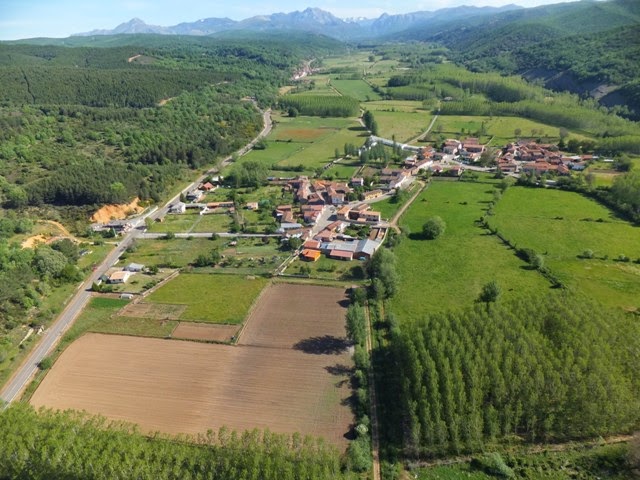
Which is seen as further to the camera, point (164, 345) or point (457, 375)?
point (164, 345)

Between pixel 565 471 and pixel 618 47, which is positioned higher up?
pixel 618 47

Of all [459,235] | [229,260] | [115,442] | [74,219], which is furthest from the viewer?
[74,219]

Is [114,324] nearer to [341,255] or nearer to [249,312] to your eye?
[249,312]

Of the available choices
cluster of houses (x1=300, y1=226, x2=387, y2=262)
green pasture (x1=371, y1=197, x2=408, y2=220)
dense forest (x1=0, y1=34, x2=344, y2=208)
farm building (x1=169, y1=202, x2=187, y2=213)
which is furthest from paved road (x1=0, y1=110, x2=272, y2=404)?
green pasture (x1=371, y1=197, x2=408, y2=220)

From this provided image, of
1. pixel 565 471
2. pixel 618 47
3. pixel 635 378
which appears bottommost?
pixel 565 471

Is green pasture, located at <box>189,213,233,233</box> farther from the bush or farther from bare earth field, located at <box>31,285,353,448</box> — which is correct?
the bush

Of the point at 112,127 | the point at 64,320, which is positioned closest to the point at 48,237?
the point at 64,320

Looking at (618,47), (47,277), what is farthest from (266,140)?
(618,47)

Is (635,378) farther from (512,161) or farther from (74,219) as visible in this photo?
(74,219)
